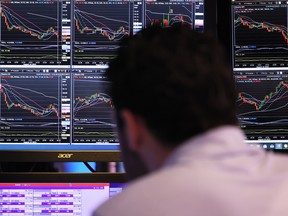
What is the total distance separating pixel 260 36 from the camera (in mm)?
Answer: 1748

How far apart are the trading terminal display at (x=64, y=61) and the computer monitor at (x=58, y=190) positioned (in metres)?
0.10

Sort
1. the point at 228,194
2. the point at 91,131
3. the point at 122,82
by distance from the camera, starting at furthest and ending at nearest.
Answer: the point at 91,131 → the point at 122,82 → the point at 228,194

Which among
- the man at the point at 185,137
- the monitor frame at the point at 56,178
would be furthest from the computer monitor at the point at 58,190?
the man at the point at 185,137

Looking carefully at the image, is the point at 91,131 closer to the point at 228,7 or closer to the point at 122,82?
the point at 228,7

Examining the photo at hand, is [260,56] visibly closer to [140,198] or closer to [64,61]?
[64,61]

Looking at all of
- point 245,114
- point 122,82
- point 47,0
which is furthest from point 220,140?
point 47,0

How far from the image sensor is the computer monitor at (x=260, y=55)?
1.74 meters

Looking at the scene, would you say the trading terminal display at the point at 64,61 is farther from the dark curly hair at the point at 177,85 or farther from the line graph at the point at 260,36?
the dark curly hair at the point at 177,85

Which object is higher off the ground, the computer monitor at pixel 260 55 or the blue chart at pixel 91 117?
the computer monitor at pixel 260 55

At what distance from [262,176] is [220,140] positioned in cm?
8

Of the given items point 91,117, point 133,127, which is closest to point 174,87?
point 133,127

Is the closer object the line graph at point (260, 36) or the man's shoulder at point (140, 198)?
the man's shoulder at point (140, 198)

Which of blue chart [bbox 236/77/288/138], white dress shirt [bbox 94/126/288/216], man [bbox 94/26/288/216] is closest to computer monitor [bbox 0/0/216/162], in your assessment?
blue chart [bbox 236/77/288/138]

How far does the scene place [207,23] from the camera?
5.70 ft
